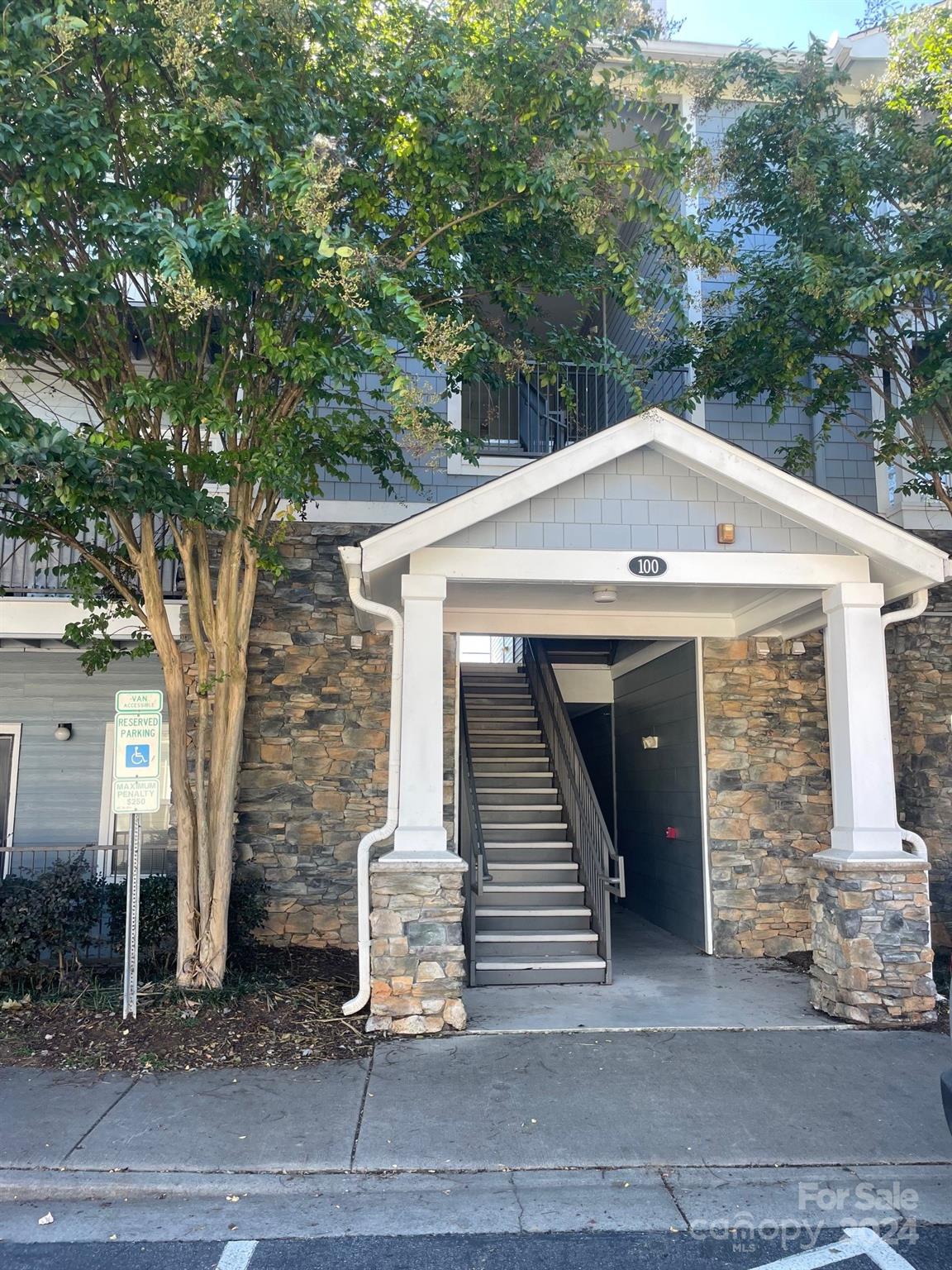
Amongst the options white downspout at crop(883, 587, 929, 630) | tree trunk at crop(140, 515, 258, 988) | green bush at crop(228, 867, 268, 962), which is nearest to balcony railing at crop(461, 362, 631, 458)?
tree trunk at crop(140, 515, 258, 988)

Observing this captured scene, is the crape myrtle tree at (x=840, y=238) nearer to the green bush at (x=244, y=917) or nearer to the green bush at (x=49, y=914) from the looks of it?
the green bush at (x=244, y=917)

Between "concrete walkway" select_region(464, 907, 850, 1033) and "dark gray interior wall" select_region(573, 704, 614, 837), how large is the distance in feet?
12.7

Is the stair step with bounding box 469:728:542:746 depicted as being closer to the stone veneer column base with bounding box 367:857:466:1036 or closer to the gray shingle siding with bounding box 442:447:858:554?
the gray shingle siding with bounding box 442:447:858:554

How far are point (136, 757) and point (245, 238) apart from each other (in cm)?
326

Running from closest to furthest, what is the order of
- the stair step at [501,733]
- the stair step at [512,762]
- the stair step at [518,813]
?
the stair step at [518,813]
the stair step at [512,762]
the stair step at [501,733]

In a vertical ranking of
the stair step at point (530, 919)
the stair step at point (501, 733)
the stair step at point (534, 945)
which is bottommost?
the stair step at point (534, 945)

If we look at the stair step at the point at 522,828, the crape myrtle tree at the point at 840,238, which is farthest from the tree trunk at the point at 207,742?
the crape myrtle tree at the point at 840,238

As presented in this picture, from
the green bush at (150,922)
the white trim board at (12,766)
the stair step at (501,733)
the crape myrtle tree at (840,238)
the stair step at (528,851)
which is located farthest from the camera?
the stair step at (501,733)

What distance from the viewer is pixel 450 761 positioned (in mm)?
7793

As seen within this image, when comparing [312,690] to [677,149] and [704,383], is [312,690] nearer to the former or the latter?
[704,383]

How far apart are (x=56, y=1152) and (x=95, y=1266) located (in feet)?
3.10

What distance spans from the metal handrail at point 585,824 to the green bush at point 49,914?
3.82 m

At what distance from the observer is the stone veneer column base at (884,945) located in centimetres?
585

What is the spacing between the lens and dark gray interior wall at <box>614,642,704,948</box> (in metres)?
8.23
